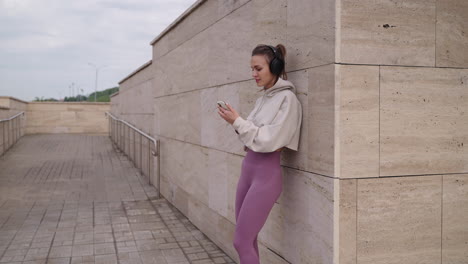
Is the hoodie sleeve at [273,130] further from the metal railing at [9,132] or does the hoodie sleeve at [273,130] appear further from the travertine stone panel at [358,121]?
the metal railing at [9,132]

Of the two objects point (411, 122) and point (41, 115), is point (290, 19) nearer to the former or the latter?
point (411, 122)

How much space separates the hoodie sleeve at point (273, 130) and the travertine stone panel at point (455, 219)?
1163 mm

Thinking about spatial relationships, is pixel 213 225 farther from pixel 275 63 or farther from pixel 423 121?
pixel 423 121

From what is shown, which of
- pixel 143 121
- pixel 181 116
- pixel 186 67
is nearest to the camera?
pixel 186 67

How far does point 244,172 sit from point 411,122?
125 centimetres

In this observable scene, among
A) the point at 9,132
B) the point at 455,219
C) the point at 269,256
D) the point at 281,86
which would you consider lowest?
the point at 269,256

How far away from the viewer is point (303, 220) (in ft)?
11.0

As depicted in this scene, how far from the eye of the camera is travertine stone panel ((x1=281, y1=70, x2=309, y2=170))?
328cm

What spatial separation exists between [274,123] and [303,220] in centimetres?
78

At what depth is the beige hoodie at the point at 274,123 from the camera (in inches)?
120

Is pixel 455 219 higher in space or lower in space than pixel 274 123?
lower

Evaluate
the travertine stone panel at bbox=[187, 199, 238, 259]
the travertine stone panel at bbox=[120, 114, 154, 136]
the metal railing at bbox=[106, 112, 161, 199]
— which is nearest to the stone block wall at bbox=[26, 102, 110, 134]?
the metal railing at bbox=[106, 112, 161, 199]

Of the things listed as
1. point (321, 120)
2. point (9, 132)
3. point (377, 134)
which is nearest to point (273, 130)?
point (321, 120)

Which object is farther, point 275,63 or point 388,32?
point 275,63
